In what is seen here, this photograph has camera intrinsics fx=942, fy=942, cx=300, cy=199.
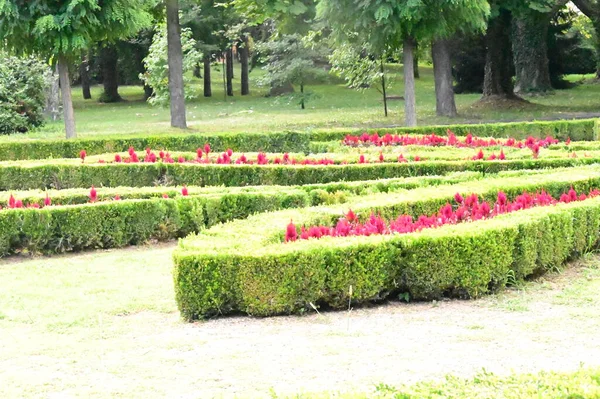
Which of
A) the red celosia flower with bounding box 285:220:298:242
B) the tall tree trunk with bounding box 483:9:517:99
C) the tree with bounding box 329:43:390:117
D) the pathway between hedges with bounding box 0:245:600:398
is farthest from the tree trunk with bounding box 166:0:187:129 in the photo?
the red celosia flower with bounding box 285:220:298:242

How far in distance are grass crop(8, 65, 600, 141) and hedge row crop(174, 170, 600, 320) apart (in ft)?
53.0

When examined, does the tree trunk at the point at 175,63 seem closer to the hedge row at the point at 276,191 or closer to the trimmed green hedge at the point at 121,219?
the hedge row at the point at 276,191

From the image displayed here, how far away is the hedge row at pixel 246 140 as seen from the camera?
1847 centimetres

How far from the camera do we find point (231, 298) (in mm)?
6918

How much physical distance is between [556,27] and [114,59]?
1970 centimetres

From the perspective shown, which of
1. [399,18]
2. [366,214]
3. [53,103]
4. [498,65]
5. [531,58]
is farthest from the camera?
[53,103]

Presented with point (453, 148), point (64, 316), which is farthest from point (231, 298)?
point (453, 148)

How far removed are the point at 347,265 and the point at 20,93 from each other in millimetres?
22925

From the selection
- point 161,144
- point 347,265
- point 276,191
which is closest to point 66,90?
point 161,144

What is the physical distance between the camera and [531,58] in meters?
34.2

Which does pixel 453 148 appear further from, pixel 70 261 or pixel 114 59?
pixel 114 59

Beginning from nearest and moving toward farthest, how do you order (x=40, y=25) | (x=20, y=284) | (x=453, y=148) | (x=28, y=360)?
(x=28, y=360) → (x=20, y=284) → (x=453, y=148) → (x=40, y=25)

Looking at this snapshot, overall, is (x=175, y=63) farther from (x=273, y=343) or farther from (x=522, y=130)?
(x=273, y=343)

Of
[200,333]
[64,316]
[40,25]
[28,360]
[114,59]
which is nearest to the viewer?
[28,360]
